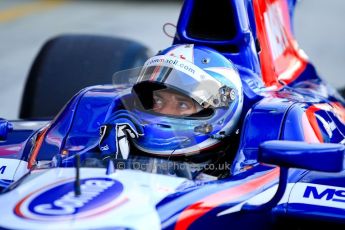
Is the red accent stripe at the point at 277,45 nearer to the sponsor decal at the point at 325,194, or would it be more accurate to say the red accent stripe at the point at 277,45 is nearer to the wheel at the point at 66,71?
the wheel at the point at 66,71

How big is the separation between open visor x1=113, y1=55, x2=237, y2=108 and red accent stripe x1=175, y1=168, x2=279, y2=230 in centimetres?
40

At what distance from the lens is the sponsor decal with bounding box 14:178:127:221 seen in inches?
104

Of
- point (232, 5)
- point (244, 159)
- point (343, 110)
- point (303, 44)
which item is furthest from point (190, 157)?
point (303, 44)

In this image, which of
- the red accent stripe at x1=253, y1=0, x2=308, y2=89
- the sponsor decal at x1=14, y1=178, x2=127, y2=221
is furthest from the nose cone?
the red accent stripe at x1=253, y1=0, x2=308, y2=89

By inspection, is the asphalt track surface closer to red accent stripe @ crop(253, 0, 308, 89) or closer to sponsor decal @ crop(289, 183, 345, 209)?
red accent stripe @ crop(253, 0, 308, 89)

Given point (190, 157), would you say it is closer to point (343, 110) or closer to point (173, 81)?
point (173, 81)

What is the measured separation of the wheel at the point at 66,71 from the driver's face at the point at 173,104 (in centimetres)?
158

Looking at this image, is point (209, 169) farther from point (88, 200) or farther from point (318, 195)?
point (88, 200)

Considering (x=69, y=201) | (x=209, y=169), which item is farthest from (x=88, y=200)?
(x=209, y=169)

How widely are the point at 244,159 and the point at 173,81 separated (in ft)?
1.36

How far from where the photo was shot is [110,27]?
32.3ft

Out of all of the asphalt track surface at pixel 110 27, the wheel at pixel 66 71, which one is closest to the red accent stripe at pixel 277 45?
the wheel at pixel 66 71

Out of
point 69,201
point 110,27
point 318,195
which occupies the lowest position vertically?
point 110,27

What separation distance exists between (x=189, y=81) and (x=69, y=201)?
87cm
